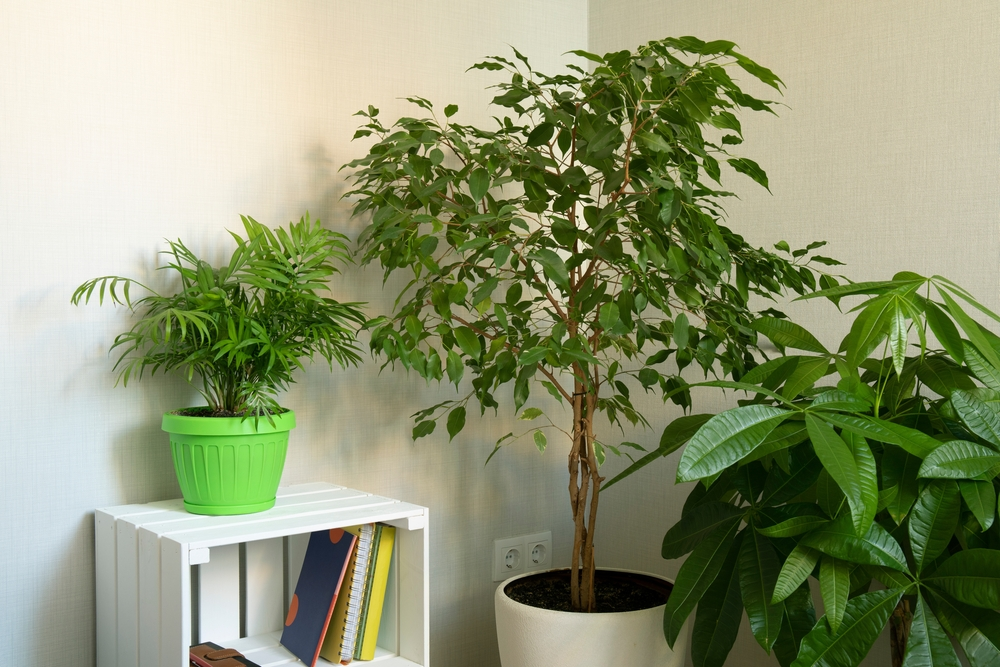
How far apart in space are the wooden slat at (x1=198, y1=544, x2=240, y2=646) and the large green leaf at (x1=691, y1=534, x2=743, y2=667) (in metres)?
0.75

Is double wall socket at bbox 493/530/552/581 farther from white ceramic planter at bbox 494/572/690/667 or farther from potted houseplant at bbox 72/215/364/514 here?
potted houseplant at bbox 72/215/364/514

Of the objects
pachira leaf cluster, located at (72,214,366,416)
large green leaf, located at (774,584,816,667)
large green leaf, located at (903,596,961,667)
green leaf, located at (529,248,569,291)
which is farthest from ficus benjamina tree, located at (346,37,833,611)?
large green leaf, located at (903,596,961,667)

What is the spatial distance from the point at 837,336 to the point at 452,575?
92cm

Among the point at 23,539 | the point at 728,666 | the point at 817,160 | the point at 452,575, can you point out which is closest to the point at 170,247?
the point at 23,539

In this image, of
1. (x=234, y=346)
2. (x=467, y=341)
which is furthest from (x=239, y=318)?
(x=467, y=341)

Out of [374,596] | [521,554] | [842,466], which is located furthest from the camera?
[521,554]

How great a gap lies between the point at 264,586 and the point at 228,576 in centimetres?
8

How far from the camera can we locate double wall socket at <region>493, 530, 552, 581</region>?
6.15 ft

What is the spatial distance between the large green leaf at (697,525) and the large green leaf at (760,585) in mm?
75

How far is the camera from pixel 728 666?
1741 mm

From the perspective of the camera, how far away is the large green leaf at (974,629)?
93 centimetres

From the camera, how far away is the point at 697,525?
1250mm

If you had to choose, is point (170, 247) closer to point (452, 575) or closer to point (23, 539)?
point (23, 539)

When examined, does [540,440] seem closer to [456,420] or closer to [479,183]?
[456,420]
